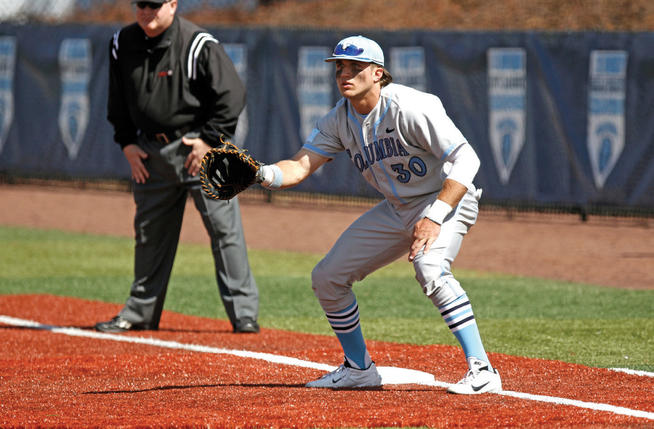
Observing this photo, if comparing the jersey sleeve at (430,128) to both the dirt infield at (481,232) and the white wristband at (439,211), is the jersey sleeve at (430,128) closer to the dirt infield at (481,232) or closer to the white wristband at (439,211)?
the white wristband at (439,211)

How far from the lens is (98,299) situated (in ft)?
32.0

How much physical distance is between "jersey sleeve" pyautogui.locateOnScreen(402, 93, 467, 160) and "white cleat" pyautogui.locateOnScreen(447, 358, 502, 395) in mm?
1044

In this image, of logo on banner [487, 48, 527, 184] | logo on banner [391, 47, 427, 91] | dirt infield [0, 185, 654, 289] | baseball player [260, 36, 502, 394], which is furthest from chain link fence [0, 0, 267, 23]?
baseball player [260, 36, 502, 394]

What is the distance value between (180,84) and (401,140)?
102 inches

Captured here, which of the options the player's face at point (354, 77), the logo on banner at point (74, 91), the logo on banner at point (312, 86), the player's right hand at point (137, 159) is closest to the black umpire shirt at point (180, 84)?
the player's right hand at point (137, 159)

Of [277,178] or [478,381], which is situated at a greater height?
[277,178]

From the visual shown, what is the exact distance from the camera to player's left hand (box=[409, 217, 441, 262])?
213 inches

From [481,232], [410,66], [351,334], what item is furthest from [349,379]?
[410,66]

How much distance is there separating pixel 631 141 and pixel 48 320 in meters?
8.69

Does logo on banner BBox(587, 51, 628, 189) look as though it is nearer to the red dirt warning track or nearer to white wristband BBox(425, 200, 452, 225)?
the red dirt warning track

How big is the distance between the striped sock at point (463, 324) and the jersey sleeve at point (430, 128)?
2.42 feet

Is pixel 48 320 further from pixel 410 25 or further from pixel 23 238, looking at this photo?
pixel 410 25

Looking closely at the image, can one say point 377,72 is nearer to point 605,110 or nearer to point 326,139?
point 326,139

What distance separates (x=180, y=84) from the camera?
7.72 m
